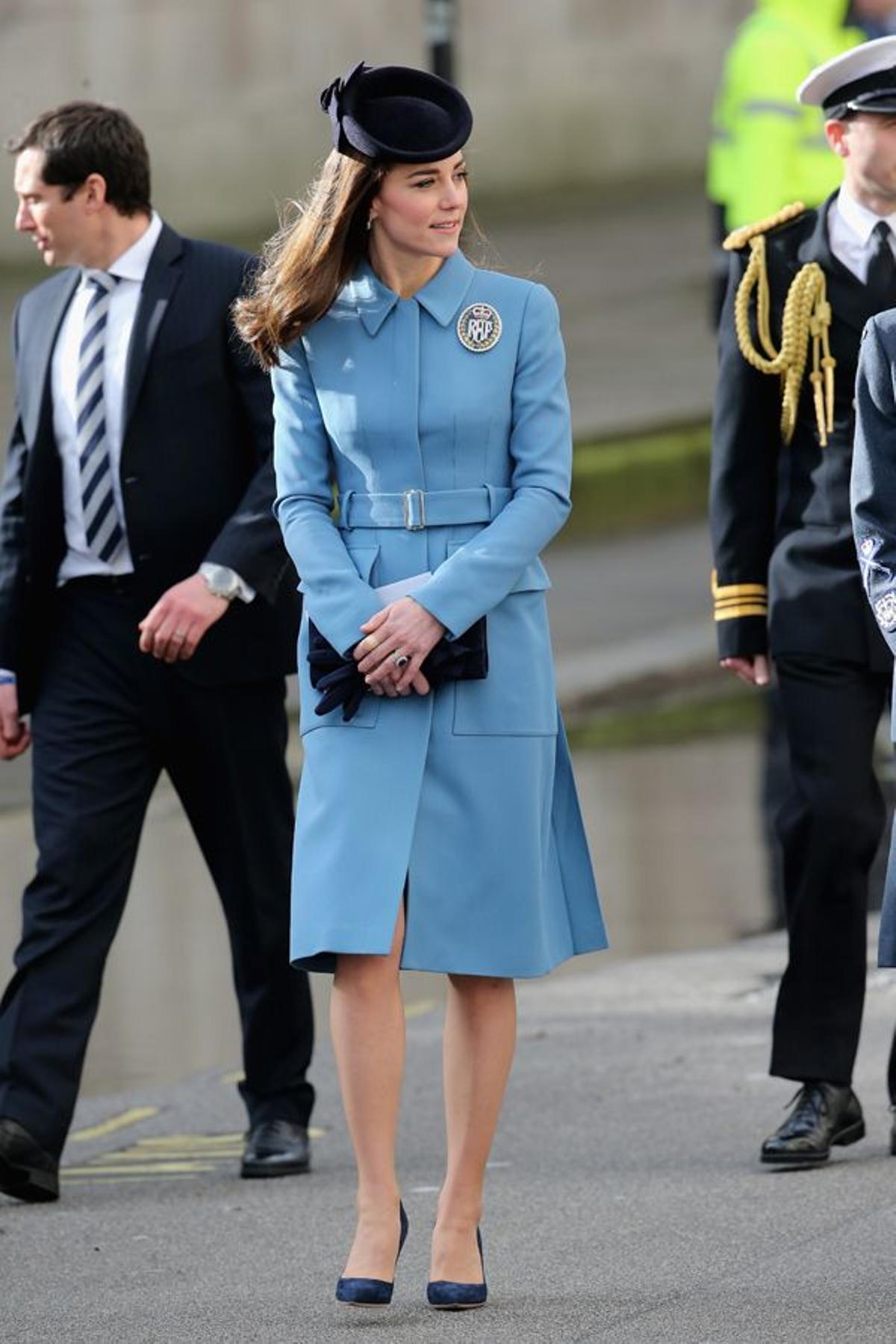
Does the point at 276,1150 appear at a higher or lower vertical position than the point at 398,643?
lower

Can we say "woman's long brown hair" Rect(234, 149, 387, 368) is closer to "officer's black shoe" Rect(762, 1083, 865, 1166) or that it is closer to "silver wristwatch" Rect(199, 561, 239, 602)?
"silver wristwatch" Rect(199, 561, 239, 602)

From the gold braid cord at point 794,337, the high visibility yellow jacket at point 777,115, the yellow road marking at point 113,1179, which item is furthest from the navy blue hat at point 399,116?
the high visibility yellow jacket at point 777,115

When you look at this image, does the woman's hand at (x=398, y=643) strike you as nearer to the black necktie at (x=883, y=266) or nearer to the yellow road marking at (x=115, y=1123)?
the black necktie at (x=883, y=266)

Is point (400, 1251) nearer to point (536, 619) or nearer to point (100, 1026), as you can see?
point (536, 619)

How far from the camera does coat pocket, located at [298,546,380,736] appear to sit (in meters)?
4.93

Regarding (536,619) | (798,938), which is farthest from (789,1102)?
(536,619)

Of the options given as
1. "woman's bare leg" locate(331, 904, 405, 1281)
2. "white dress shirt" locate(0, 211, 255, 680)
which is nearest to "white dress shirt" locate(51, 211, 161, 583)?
"white dress shirt" locate(0, 211, 255, 680)

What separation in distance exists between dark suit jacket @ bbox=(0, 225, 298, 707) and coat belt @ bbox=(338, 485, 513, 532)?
0.98 meters

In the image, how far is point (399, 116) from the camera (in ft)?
16.2

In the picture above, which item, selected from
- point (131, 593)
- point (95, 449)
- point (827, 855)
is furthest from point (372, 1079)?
point (95, 449)

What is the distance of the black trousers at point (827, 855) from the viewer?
234 inches

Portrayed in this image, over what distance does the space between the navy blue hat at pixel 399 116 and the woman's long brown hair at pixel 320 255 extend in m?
0.05

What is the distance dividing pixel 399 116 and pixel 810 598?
145 cm

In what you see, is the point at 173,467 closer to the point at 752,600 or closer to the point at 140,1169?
the point at 752,600
